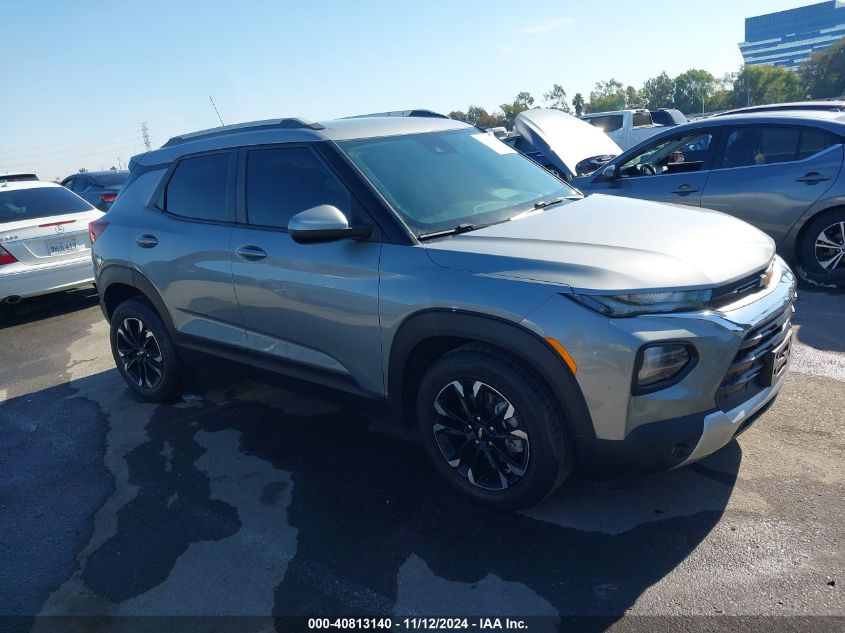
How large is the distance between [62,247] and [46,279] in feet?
1.42

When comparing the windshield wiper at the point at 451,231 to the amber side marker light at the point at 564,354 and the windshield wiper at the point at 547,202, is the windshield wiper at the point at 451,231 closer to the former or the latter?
the windshield wiper at the point at 547,202

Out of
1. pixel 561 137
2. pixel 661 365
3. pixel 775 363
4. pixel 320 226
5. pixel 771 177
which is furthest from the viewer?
pixel 561 137

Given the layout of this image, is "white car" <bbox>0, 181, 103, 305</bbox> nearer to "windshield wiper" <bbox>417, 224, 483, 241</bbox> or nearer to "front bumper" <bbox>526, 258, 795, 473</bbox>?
"windshield wiper" <bbox>417, 224, 483, 241</bbox>

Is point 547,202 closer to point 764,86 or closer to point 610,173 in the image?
point 610,173

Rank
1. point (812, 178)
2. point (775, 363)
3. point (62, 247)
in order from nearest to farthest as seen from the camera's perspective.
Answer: point (775, 363), point (812, 178), point (62, 247)

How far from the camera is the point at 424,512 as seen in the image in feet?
10.5

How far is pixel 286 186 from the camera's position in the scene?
12.5 feet

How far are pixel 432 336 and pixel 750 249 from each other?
5.10ft

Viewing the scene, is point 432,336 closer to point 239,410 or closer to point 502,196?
point 502,196

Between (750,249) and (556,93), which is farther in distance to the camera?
(556,93)

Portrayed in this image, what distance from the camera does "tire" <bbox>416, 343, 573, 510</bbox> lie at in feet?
9.23

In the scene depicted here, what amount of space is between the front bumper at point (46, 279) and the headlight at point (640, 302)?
21.6 ft

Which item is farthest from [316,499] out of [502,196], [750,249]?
[750,249]

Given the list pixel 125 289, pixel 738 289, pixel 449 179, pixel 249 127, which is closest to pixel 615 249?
pixel 738 289
